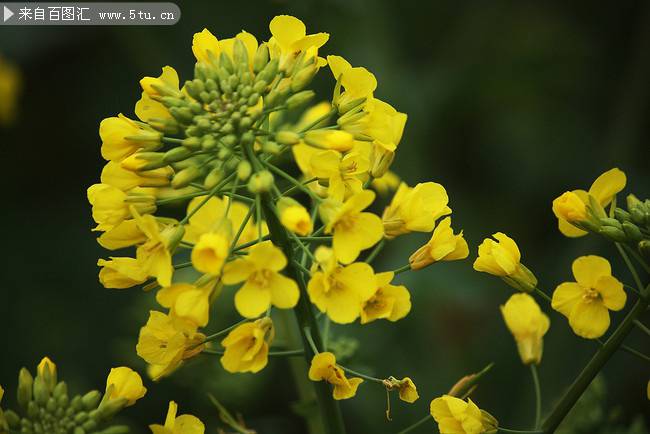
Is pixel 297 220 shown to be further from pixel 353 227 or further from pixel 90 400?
pixel 90 400

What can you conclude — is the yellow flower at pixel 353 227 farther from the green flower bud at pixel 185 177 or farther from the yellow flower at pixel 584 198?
the yellow flower at pixel 584 198

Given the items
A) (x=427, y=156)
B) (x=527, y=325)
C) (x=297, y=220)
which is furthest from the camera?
(x=427, y=156)

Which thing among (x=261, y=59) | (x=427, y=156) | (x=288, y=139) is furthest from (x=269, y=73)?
(x=427, y=156)

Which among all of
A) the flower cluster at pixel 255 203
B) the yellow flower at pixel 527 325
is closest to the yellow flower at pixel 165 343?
the flower cluster at pixel 255 203

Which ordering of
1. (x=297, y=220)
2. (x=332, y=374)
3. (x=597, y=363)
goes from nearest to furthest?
(x=297, y=220) → (x=332, y=374) → (x=597, y=363)

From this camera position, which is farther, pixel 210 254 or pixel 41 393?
pixel 41 393

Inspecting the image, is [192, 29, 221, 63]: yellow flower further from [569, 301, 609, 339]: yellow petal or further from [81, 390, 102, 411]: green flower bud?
[569, 301, 609, 339]: yellow petal
